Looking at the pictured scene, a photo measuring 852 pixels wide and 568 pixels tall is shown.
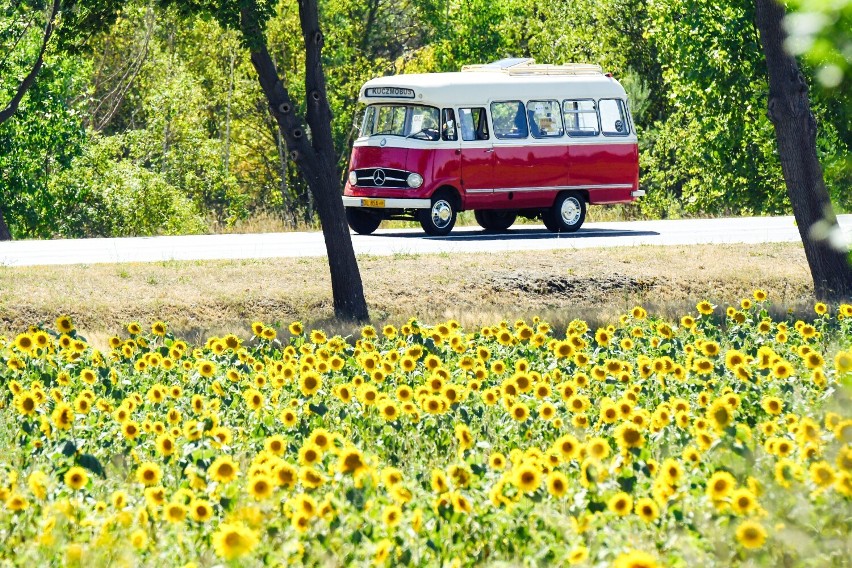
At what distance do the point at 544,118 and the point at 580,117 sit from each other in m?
0.76

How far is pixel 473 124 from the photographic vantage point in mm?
22781

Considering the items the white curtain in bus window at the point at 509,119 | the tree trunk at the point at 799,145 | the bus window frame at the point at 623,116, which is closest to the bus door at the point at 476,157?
the white curtain in bus window at the point at 509,119

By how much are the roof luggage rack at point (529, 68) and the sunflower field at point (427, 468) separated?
16.1 meters

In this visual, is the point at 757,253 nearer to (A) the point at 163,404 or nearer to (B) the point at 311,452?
(A) the point at 163,404

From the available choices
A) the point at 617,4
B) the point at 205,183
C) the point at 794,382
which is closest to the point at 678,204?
the point at 617,4

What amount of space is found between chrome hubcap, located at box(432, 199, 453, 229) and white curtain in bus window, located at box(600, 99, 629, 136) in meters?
3.48

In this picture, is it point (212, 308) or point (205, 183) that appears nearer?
point (212, 308)

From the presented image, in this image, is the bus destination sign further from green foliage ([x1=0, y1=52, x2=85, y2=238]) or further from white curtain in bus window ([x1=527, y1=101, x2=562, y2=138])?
green foliage ([x1=0, y1=52, x2=85, y2=238])

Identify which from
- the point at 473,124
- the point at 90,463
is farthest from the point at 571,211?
the point at 90,463

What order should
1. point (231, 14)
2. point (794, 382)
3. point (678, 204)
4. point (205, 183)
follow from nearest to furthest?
point (794, 382)
point (231, 14)
point (678, 204)
point (205, 183)

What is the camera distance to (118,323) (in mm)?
14133

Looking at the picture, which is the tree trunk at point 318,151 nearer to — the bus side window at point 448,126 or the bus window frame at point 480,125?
the bus side window at point 448,126

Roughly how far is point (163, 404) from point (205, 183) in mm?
32943

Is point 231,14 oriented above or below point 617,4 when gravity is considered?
below
